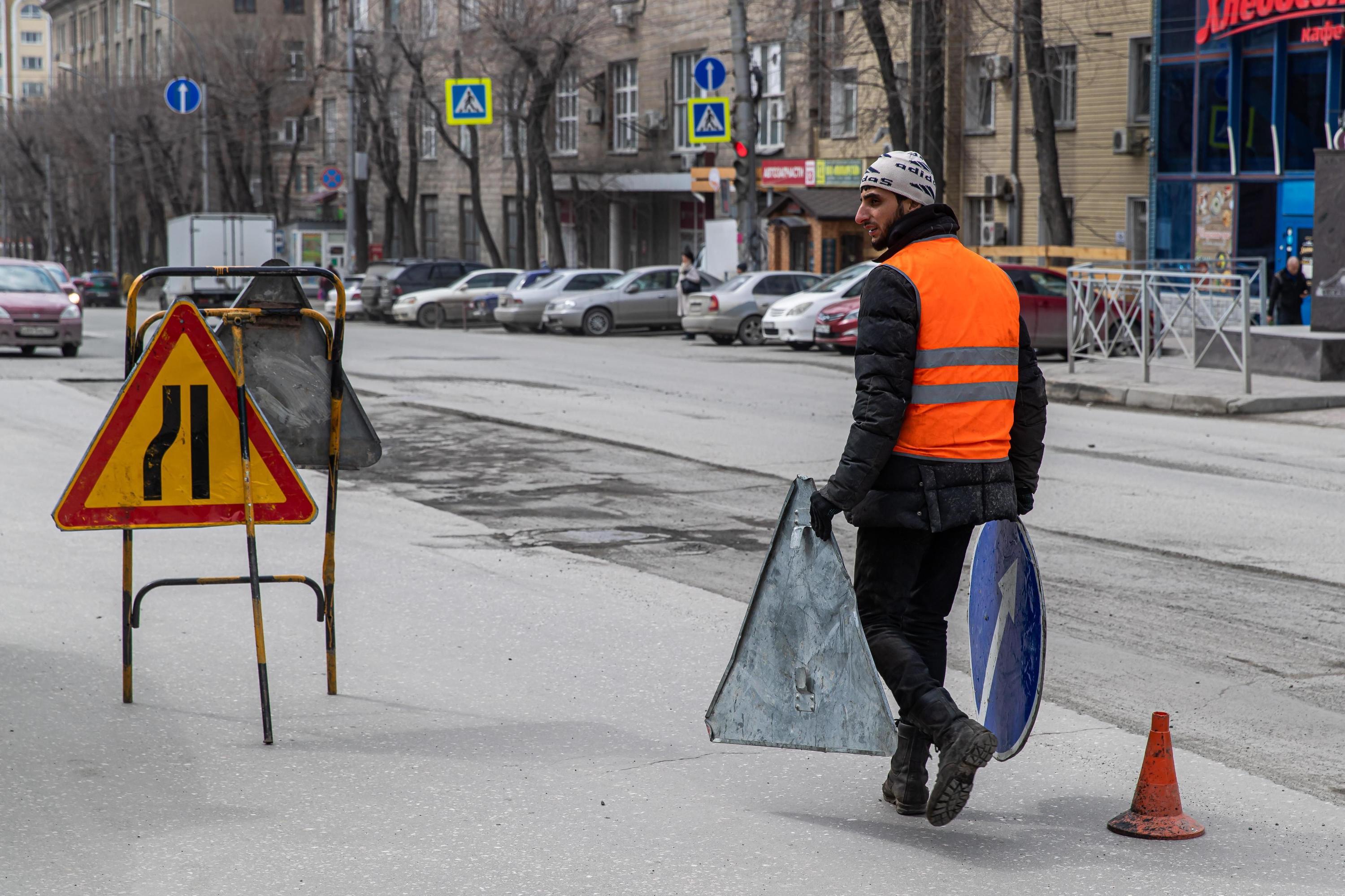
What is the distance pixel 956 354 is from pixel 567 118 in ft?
167

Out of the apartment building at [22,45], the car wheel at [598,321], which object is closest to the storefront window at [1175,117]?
the car wheel at [598,321]

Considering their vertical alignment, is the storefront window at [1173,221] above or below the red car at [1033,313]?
above

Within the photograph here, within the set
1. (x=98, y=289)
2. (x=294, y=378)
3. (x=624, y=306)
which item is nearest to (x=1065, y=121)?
(x=624, y=306)

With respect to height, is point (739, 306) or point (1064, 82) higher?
point (1064, 82)

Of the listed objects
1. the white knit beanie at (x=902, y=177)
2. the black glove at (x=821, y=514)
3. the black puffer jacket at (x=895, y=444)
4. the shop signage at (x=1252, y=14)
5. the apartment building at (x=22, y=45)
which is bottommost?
the black glove at (x=821, y=514)

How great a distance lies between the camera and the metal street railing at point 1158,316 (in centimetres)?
1919

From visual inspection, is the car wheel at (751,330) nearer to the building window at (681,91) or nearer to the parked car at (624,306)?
the parked car at (624,306)

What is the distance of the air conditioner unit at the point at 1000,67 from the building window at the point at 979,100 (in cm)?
64

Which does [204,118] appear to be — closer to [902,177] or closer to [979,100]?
[979,100]

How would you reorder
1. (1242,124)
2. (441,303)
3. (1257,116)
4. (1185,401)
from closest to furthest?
(1185,401) < (1257,116) < (1242,124) < (441,303)

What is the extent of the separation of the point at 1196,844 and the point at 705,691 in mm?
2047

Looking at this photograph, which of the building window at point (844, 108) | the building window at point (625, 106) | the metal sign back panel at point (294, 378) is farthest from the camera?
the building window at point (625, 106)

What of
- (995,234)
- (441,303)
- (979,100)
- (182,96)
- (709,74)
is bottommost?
(441,303)

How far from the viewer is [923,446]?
4.55m
